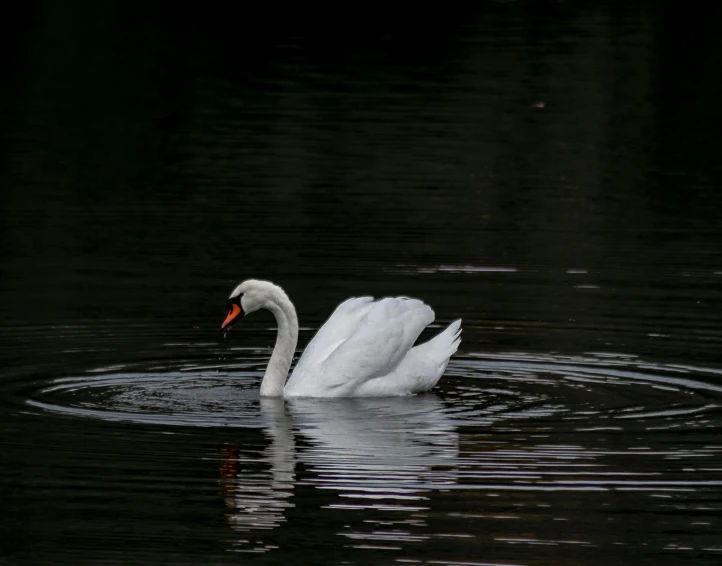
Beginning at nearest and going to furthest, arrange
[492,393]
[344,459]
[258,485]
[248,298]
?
[258,485] < [344,459] < [492,393] < [248,298]

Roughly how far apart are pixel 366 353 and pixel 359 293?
346 cm

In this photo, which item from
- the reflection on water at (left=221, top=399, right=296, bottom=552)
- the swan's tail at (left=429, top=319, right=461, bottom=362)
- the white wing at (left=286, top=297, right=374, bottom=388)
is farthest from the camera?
the swan's tail at (left=429, top=319, right=461, bottom=362)

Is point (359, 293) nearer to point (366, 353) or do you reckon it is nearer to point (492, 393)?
point (366, 353)

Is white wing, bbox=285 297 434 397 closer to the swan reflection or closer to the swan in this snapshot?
the swan

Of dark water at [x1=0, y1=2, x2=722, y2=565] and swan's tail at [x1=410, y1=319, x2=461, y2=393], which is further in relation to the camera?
swan's tail at [x1=410, y1=319, x2=461, y2=393]

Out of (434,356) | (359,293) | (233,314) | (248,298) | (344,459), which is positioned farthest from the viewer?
(359,293)

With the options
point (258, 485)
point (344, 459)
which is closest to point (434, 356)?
point (344, 459)

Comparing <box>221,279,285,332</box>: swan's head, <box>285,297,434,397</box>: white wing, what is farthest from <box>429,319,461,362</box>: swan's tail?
<box>221,279,285,332</box>: swan's head

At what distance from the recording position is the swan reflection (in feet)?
33.0

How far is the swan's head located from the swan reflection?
2.42 feet

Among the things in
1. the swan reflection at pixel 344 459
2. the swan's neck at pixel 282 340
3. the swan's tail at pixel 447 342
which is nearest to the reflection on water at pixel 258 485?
the swan reflection at pixel 344 459

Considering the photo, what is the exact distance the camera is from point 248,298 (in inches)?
531

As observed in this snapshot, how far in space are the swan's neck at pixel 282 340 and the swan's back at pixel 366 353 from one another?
12 centimetres

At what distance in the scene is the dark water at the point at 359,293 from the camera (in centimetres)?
983
